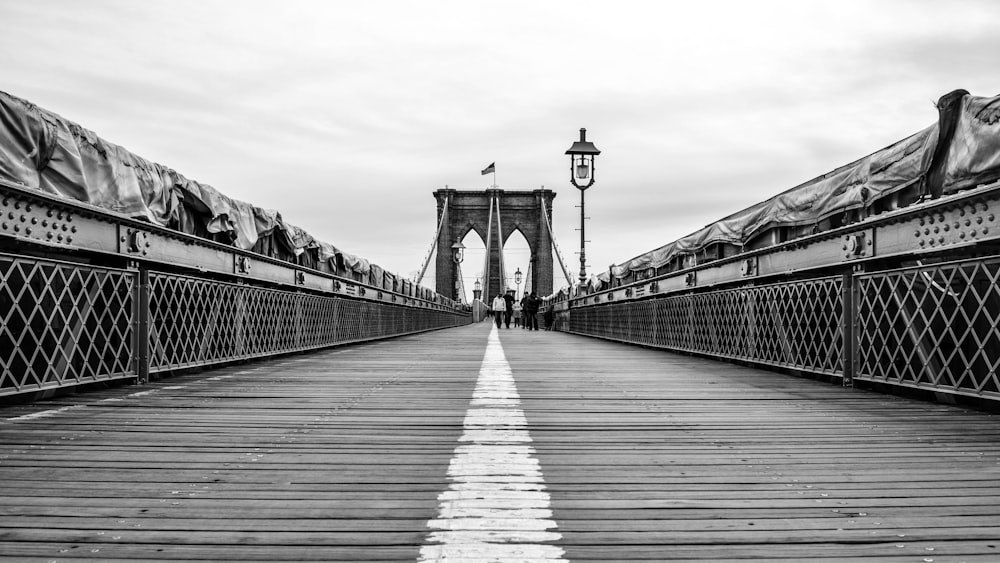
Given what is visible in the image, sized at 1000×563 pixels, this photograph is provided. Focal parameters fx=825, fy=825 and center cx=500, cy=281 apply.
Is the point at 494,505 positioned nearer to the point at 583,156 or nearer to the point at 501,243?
the point at 583,156

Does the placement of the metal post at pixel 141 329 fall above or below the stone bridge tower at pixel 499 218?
below

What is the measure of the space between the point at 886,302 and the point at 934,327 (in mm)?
604

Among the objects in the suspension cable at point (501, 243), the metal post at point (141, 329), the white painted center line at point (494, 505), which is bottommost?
the white painted center line at point (494, 505)

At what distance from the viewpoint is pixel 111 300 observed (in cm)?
555

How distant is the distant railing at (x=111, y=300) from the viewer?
15.1 feet

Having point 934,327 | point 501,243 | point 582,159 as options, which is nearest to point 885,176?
point 934,327

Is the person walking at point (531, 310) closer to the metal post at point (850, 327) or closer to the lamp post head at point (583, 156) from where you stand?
the lamp post head at point (583, 156)

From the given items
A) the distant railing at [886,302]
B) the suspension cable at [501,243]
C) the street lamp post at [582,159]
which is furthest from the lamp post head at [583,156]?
the suspension cable at [501,243]

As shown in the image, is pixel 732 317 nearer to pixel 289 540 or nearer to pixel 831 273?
pixel 831 273

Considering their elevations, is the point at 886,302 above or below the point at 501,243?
below

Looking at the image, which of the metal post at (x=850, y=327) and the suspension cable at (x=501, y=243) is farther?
the suspension cable at (x=501, y=243)

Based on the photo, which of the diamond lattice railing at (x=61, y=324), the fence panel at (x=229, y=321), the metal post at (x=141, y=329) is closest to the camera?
the diamond lattice railing at (x=61, y=324)

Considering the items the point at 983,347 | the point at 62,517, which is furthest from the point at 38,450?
the point at 983,347

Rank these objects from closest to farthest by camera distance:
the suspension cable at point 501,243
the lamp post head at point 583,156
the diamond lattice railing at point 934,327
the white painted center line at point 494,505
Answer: the white painted center line at point 494,505 → the diamond lattice railing at point 934,327 → the lamp post head at point 583,156 → the suspension cable at point 501,243
